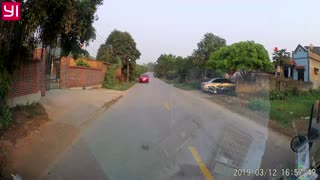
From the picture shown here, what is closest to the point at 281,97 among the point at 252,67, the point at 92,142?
the point at 252,67

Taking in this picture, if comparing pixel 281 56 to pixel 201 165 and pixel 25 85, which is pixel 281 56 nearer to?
pixel 25 85

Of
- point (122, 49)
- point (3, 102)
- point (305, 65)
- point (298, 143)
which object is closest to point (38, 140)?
point (3, 102)

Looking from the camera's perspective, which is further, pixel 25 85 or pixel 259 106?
pixel 259 106

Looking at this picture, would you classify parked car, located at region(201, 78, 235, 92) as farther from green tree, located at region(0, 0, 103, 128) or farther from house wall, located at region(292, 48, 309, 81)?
green tree, located at region(0, 0, 103, 128)

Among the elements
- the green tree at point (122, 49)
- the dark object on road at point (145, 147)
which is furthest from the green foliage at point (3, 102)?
the green tree at point (122, 49)

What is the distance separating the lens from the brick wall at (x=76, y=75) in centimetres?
3206

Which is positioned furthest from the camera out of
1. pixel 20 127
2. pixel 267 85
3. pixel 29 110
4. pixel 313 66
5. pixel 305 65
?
pixel 313 66

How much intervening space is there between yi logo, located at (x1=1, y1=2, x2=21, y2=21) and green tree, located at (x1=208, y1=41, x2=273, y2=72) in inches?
1129

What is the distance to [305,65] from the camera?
141 ft

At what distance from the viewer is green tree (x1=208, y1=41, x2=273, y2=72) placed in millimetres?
36562

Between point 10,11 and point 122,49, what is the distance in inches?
2116

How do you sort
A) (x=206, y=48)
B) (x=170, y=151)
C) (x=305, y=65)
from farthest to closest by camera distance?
(x=206, y=48) < (x=305, y=65) < (x=170, y=151)

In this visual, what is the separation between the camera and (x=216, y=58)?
40.0 metres

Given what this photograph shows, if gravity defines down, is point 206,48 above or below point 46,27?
above
